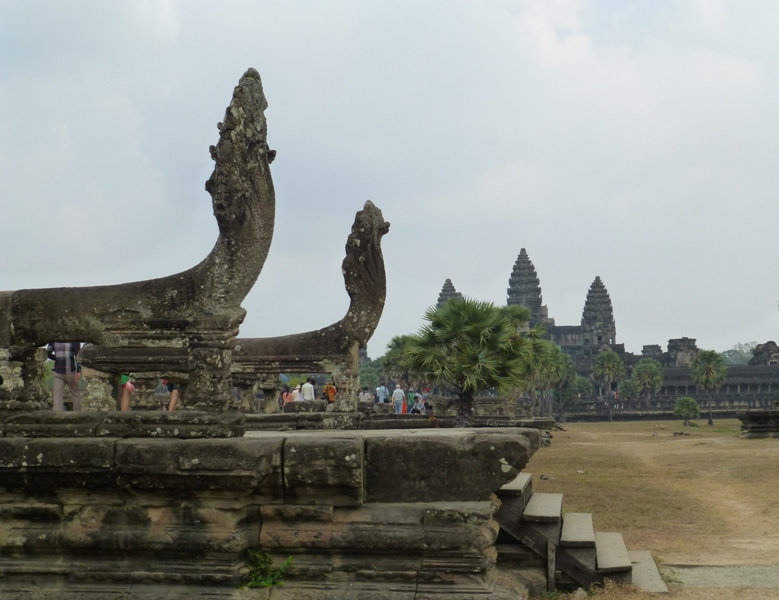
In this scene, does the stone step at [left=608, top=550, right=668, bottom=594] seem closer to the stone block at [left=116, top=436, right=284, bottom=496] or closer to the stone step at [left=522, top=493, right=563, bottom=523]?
the stone step at [left=522, top=493, right=563, bottom=523]

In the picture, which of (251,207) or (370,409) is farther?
(370,409)

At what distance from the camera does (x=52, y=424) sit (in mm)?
5742

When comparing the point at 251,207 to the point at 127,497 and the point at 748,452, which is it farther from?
the point at 748,452

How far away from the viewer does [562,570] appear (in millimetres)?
6508

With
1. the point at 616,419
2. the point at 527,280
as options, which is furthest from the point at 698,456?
the point at 527,280

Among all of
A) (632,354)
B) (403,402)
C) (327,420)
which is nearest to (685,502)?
(327,420)

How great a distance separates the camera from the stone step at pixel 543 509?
6.46 metres

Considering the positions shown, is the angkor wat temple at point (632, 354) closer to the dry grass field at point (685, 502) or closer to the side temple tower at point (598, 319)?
the side temple tower at point (598, 319)

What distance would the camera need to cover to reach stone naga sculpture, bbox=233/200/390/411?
1219cm

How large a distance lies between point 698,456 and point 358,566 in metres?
16.6

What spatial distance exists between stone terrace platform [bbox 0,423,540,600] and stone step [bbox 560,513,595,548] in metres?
0.98

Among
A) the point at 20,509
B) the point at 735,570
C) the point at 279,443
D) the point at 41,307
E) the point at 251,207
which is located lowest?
the point at 735,570

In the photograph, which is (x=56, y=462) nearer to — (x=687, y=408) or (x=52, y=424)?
(x=52, y=424)

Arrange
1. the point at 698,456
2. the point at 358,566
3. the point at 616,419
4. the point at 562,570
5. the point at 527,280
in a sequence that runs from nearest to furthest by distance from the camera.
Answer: the point at 358,566
the point at 562,570
the point at 698,456
the point at 616,419
the point at 527,280
